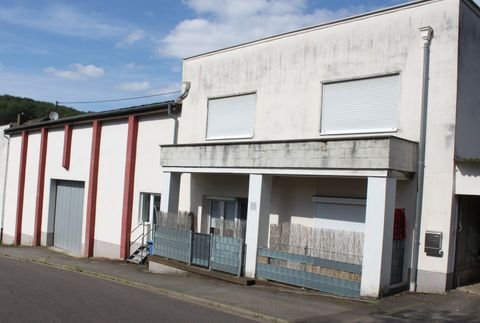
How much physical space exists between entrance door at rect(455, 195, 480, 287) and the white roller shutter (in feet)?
8.22

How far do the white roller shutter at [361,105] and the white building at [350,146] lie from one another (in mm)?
28

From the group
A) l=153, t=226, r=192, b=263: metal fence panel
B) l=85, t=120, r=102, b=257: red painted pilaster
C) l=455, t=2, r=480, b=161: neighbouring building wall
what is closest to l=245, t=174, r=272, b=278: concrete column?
l=153, t=226, r=192, b=263: metal fence panel

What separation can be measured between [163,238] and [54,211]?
473 inches

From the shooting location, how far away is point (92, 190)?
22.8 metres

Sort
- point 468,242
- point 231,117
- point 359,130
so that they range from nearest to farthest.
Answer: point 468,242 → point 359,130 → point 231,117

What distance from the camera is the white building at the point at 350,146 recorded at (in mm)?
11836

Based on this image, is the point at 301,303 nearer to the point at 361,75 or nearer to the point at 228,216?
the point at 361,75

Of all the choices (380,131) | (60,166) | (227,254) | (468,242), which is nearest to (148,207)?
(227,254)

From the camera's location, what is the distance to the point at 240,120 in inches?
651

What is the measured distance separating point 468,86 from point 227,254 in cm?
715

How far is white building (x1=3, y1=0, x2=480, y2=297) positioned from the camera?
11.8 m

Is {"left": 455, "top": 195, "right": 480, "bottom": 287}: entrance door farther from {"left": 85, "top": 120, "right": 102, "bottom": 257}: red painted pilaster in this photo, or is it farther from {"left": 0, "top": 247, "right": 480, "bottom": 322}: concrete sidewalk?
{"left": 85, "top": 120, "right": 102, "bottom": 257}: red painted pilaster

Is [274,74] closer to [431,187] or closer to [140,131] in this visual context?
[431,187]

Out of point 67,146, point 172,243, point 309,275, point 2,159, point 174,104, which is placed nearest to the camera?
point 309,275
